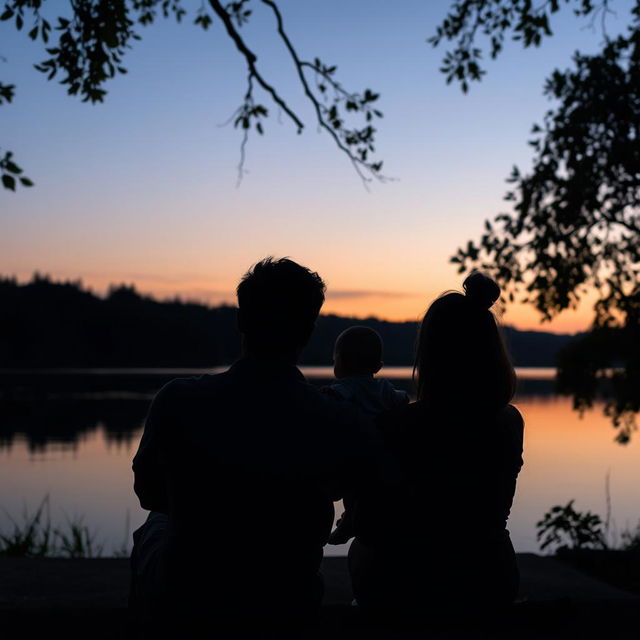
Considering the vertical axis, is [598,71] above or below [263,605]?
above

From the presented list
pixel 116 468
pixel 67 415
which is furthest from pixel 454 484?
pixel 67 415

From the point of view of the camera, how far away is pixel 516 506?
21188mm

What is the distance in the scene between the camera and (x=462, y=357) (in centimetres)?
238

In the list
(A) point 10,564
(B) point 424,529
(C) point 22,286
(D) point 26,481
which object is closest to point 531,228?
(A) point 10,564

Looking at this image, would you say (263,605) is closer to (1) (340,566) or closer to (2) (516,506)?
(1) (340,566)

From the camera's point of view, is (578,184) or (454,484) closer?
(454,484)

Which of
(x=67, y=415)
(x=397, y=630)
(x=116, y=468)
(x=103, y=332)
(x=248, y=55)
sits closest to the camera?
(x=397, y=630)

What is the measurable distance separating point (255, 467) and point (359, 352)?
97.4 inches

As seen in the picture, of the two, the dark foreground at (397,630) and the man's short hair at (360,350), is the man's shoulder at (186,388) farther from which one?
the man's short hair at (360,350)

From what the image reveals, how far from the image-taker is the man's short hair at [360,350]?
427cm

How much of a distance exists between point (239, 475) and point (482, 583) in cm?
96

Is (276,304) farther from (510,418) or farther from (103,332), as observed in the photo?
(103,332)

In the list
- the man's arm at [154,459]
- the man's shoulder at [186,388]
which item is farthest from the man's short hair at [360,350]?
the man's shoulder at [186,388]

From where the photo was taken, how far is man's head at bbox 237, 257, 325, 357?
1.93 metres
